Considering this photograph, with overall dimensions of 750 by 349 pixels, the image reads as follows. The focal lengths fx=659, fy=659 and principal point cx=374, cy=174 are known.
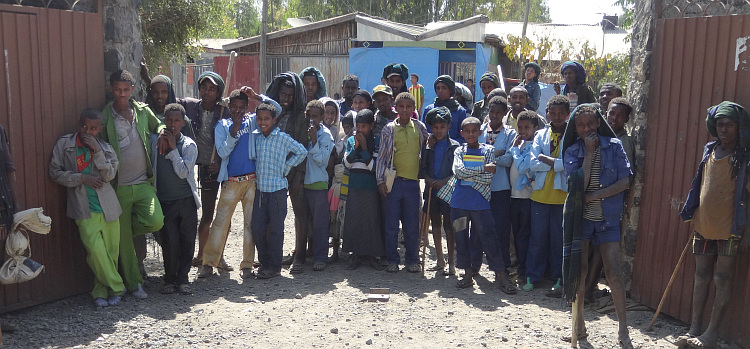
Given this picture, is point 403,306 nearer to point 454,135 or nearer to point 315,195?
point 315,195

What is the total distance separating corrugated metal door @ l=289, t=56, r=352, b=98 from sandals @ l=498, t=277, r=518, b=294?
13956 mm

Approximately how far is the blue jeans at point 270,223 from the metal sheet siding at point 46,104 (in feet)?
5.19

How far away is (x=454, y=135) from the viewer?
727 centimetres

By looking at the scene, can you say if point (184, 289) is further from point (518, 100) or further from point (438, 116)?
point (518, 100)

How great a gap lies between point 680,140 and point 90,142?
4634mm

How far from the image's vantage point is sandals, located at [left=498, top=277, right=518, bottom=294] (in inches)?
237

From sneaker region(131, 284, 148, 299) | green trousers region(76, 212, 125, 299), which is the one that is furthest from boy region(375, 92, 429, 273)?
green trousers region(76, 212, 125, 299)

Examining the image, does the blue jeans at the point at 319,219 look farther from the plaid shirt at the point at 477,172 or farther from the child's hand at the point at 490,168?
the child's hand at the point at 490,168

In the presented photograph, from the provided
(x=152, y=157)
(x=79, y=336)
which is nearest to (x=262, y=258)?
(x=152, y=157)

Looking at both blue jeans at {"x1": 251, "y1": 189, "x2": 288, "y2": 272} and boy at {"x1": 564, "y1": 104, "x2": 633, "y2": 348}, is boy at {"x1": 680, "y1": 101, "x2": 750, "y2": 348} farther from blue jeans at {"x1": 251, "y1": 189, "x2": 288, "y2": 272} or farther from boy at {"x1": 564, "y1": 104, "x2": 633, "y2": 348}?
blue jeans at {"x1": 251, "y1": 189, "x2": 288, "y2": 272}

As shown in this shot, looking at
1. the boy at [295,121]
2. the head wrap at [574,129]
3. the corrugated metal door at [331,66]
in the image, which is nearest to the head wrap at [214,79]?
the boy at [295,121]

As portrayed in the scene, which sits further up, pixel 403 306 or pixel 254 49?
pixel 254 49

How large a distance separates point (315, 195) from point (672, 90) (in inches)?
137

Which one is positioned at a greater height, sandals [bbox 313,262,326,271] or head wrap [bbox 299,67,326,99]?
head wrap [bbox 299,67,326,99]
